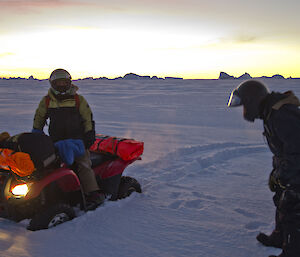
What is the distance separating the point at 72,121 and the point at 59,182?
84 cm

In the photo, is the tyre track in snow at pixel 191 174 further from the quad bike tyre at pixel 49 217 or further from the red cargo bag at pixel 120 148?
the quad bike tyre at pixel 49 217

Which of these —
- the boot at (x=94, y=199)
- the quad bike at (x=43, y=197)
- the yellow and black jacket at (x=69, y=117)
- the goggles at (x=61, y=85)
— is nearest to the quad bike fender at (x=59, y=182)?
the quad bike at (x=43, y=197)

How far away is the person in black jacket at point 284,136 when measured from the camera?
8.01 feet

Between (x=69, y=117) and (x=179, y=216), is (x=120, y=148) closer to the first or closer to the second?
(x=69, y=117)

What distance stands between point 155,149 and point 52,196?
445cm

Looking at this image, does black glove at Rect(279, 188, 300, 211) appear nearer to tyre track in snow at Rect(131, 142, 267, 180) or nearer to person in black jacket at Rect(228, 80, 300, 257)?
person in black jacket at Rect(228, 80, 300, 257)

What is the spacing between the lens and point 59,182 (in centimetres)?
345

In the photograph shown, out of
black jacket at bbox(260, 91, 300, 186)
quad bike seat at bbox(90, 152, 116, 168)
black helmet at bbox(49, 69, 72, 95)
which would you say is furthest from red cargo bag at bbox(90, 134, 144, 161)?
black jacket at bbox(260, 91, 300, 186)

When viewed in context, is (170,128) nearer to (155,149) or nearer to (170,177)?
(155,149)

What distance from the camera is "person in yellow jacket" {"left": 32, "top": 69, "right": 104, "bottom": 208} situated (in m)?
3.82

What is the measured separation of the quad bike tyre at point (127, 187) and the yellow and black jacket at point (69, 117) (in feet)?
3.12

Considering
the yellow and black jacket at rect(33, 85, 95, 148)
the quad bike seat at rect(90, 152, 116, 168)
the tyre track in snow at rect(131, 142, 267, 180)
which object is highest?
the yellow and black jacket at rect(33, 85, 95, 148)

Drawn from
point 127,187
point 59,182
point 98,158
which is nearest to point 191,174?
point 127,187

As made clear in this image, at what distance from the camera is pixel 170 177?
557 cm
